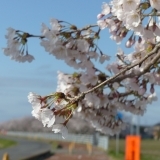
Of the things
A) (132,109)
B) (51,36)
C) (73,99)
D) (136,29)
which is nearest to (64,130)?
(73,99)

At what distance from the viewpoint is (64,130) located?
4.26 metres

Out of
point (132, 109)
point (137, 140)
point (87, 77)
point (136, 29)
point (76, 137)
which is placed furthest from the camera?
point (76, 137)

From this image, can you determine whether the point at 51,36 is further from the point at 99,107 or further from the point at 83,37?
the point at 99,107

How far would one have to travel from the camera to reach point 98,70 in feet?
18.6

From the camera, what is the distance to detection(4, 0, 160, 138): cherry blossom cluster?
170 inches

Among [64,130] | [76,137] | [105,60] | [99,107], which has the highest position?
[76,137]

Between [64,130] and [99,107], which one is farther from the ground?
[99,107]

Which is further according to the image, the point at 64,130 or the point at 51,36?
the point at 51,36

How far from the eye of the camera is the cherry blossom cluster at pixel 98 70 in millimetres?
4310

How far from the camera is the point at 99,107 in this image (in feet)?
19.4

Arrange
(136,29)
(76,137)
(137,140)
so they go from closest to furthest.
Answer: (136,29)
(137,140)
(76,137)

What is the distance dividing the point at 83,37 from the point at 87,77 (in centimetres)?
39

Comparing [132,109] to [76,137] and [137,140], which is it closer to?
[137,140]

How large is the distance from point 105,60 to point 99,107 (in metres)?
0.46
